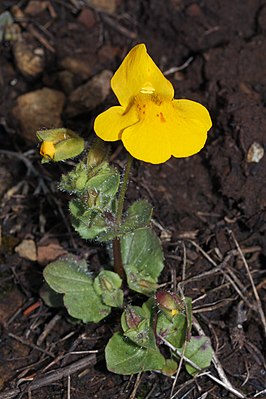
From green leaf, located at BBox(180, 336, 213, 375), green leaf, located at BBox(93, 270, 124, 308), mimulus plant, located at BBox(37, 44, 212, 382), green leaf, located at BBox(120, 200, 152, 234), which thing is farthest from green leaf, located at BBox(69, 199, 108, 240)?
green leaf, located at BBox(180, 336, 213, 375)

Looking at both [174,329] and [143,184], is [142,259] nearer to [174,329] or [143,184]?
[174,329]

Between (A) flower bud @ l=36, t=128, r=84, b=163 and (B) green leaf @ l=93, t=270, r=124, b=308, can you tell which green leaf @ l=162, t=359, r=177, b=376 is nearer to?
(B) green leaf @ l=93, t=270, r=124, b=308

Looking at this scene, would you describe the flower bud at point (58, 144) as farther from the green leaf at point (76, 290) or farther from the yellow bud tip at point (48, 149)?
the green leaf at point (76, 290)

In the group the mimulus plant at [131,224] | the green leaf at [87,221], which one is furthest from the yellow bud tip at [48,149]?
the green leaf at [87,221]

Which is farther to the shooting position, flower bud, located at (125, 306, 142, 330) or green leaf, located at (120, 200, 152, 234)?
green leaf, located at (120, 200, 152, 234)

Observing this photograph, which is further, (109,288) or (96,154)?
(109,288)

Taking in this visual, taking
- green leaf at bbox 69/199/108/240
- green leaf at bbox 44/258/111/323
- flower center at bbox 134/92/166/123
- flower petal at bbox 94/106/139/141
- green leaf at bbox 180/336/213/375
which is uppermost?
flower petal at bbox 94/106/139/141

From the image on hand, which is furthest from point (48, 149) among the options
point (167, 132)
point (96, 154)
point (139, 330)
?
point (139, 330)
